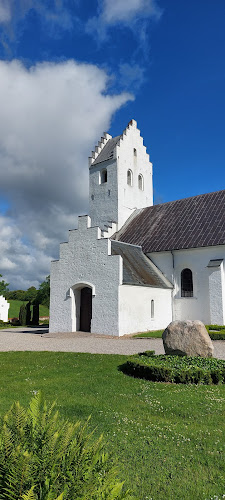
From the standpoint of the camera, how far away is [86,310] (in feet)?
64.2

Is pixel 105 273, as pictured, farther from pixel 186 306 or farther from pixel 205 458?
pixel 205 458

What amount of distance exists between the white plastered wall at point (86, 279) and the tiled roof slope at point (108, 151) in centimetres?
1139

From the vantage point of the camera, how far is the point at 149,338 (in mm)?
15953

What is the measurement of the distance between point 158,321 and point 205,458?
16.5 meters

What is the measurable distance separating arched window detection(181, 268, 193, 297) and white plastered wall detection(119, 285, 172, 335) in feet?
3.03

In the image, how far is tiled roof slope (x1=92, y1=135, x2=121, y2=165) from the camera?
28775 millimetres

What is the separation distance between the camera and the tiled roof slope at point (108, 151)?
28775mm

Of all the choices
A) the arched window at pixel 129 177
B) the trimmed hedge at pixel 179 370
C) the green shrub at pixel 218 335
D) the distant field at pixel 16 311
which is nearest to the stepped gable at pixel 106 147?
the arched window at pixel 129 177

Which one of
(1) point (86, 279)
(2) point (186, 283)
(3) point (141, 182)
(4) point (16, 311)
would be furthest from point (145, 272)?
(4) point (16, 311)

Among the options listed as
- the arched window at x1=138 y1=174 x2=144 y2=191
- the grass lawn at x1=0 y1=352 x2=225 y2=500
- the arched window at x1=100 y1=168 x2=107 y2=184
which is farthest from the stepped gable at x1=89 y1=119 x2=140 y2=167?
the grass lawn at x1=0 y1=352 x2=225 y2=500

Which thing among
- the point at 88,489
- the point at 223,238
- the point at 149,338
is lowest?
the point at 149,338

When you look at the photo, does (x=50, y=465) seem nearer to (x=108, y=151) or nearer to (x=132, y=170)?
(x=132, y=170)

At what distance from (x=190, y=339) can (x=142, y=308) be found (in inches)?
377

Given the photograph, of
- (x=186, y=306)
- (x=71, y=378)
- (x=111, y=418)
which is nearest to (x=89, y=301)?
(x=186, y=306)
